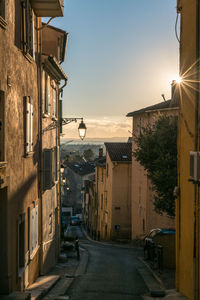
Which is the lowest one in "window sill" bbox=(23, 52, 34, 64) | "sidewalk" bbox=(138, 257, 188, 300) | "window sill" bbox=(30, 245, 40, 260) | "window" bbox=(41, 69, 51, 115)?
"sidewalk" bbox=(138, 257, 188, 300)

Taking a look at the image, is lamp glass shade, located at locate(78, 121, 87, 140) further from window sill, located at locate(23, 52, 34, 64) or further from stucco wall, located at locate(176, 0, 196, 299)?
stucco wall, located at locate(176, 0, 196, 299)

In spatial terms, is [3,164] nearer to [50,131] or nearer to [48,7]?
[48,7]

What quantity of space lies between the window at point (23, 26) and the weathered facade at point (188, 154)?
4.01 meters

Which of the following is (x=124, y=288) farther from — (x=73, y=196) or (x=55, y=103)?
(x=73, y=196)

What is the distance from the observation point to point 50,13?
13.5 m

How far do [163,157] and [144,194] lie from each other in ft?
48.3

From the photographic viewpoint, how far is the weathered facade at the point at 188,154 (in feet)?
32.0

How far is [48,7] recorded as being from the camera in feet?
42.8

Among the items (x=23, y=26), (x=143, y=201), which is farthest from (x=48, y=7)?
(x=143, y=201)

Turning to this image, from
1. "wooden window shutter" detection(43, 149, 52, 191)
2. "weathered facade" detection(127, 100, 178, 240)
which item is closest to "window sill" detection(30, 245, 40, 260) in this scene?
"wooden window shutter" detection(43, 149, 52, 191)

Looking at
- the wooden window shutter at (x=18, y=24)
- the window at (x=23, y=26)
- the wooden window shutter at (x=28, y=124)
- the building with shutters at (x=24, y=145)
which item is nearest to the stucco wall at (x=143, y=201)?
the building with shutters at (x=24, y=145)

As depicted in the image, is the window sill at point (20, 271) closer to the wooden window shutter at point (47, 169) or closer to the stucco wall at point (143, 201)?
the wooden window shutter at point (47, 169)

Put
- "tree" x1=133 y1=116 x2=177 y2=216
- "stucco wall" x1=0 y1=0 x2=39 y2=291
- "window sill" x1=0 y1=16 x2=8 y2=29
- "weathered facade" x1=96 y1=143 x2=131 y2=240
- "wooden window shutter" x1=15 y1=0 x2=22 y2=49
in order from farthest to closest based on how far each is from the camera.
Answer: "weathered facade" x1=96 y1=143 x2=131 y2=240
"tree" x1=133 y1=116 x2=177 y2=216
"wooden window shutter" x1=15 y1=0 x2=22 y2=49
"stucco wall" x1=0 y1=0 x2=39 y2=291
"window sill" x1=0 y1=16 x2=8 y2=29

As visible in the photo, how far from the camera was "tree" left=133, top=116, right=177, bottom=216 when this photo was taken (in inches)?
681
